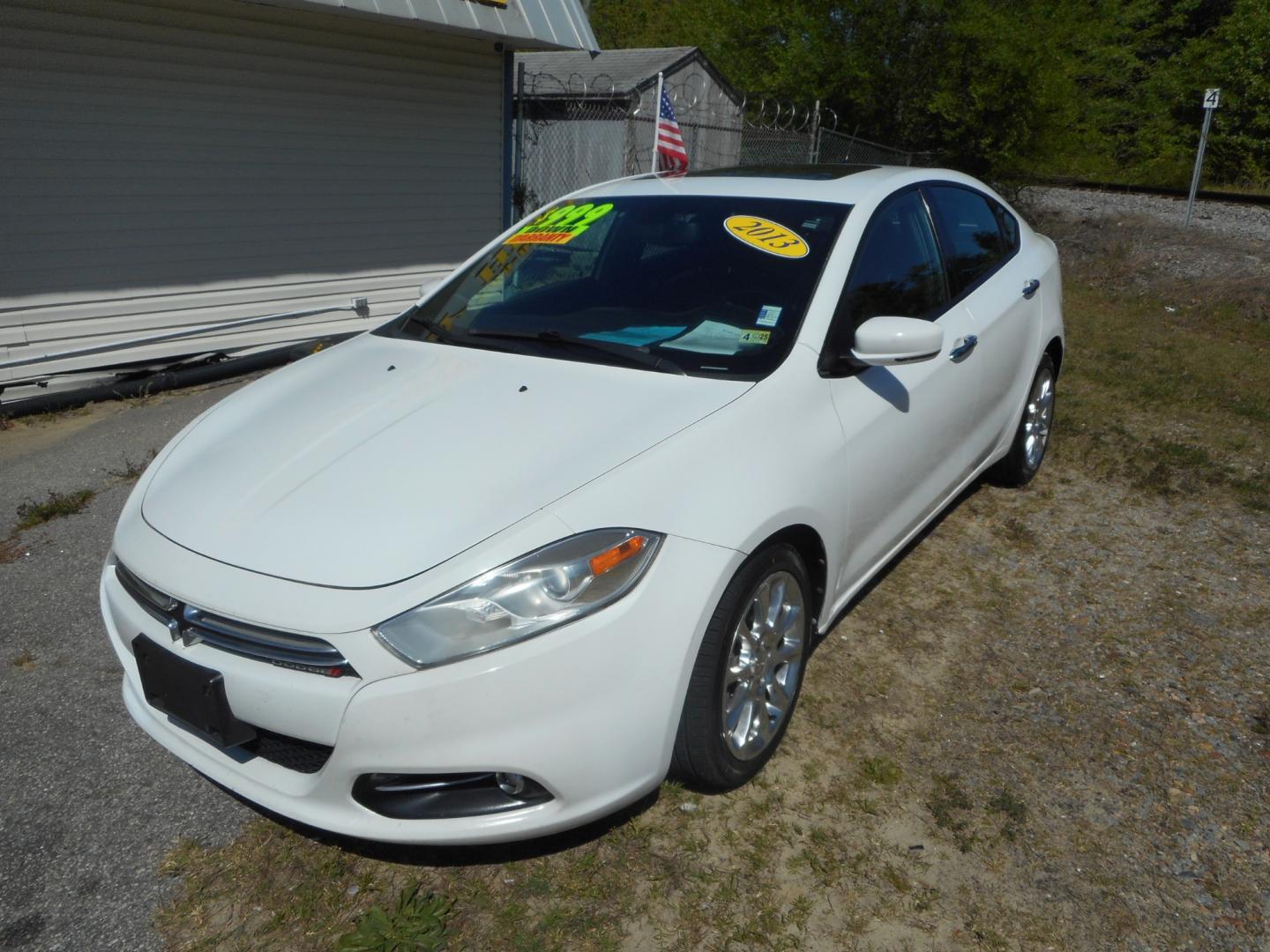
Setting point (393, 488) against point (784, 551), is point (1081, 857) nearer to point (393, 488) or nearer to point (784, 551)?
point (784, 551)

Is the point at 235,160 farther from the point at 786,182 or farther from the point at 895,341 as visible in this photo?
the point at 895,341

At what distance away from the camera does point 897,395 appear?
10.3 feet

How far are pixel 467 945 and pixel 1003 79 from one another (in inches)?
699

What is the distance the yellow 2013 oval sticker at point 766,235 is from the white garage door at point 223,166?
5.10 metres

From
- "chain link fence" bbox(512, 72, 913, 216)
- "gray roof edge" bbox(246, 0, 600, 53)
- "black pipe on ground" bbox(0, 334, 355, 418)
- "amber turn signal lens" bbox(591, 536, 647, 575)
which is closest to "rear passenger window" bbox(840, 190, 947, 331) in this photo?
"amber turn signal lens" bbox(591, 536, 647, 575)

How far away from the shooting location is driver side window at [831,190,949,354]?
303cm

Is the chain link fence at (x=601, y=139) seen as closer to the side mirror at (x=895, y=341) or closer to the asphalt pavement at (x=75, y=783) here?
the asphalt pavement at (x=75, y=783)

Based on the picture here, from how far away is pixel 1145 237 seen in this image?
14.2 metres

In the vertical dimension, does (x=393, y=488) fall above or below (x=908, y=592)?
above

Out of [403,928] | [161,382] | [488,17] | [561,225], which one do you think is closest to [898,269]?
[561,225]

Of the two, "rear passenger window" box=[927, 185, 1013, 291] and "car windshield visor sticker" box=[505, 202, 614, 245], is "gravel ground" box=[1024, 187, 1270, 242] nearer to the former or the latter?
"rear passenger window" box=[927, 185, 1013, 291]

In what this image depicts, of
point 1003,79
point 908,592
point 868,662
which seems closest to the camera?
point 868,662

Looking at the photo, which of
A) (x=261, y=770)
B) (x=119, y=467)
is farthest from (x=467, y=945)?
(x=119, y=467)

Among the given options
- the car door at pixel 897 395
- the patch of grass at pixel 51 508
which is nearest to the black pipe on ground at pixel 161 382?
the patch of grass at pixel 51 508
